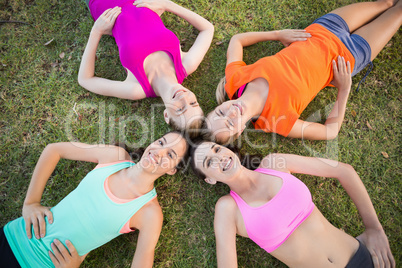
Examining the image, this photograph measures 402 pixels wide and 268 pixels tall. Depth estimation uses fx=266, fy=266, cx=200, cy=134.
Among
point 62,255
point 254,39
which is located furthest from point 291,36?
point 62,255

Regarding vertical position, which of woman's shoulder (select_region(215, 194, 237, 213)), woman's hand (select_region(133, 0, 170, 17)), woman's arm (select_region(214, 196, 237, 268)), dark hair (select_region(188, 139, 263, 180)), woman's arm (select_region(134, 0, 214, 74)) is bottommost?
woman's arm (select_region(214, 196, 237, 268))

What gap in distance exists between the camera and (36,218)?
11.1 feet

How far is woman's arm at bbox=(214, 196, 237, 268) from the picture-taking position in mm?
3285

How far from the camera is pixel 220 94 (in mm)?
4012

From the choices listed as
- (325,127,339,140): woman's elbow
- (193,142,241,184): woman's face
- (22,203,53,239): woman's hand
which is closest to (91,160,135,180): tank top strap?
(22,203,53,239): woman's hand

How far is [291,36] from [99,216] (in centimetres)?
365

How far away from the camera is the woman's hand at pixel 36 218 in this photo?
3.32 m

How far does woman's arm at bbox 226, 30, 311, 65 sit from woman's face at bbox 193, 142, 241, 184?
4.89 ft

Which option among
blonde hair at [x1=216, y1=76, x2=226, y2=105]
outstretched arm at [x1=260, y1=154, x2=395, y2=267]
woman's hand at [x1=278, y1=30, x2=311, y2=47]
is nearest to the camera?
outstretched arm at [x1=260, y1=154, x2=395, y2=267]

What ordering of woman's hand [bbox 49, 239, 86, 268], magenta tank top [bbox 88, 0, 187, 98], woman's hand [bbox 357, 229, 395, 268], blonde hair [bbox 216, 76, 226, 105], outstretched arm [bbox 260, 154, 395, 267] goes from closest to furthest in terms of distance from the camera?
woman's hand [bbox 49, 239, 86, 268] → woman's hand [bbox 357, 229, 395, 268] → outstretched arm [bbox 260, 154, 395, 267] → magenta tank top [bbox 88, 0, 187, 98] → blonde hair [bbox 216, 76, 226, 105]

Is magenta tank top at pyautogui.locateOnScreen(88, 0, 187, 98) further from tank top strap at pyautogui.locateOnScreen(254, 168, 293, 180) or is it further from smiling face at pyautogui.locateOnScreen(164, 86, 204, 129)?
tank top strap at pyautogui.locateOnScreen(254, 168, 293, 180)

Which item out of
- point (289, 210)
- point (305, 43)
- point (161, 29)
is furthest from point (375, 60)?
point (161, 29)

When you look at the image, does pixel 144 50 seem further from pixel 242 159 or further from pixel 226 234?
pixel 226 234

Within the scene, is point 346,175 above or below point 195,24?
below
